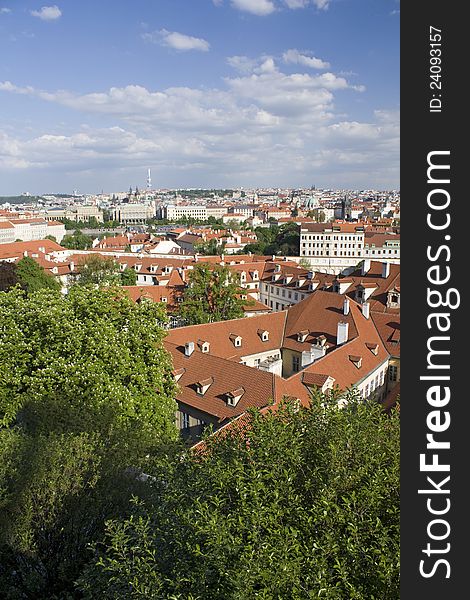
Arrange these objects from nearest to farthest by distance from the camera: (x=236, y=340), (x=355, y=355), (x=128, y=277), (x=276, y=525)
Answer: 1. (x=276, y=525)
2. (x=355, y=355)
3. (x=236, y=340)
4. (x=128, y=277)

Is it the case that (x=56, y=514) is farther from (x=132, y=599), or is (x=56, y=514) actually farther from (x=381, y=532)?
(x=381, y=532)

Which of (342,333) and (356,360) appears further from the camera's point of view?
(342,333)

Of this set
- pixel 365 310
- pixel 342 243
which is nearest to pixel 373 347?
pixel 365 310

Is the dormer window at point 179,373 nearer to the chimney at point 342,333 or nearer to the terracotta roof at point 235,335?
the terracotta roof at point 235,335

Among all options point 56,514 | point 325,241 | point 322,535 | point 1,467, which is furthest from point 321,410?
point 325,241

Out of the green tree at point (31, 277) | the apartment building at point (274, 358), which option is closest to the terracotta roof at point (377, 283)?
the apartment building at point (274, 358)

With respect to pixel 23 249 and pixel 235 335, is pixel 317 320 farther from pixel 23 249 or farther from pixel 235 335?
pixel 23 249

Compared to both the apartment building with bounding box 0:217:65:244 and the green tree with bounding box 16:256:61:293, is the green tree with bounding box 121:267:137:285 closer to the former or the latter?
the green tree with bounding box 16:256:61:293
